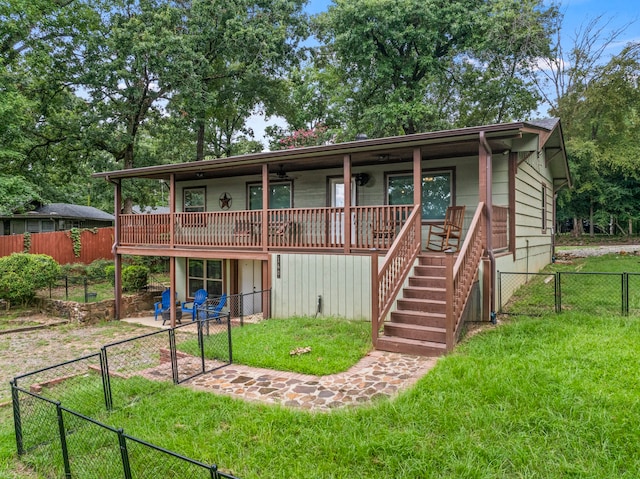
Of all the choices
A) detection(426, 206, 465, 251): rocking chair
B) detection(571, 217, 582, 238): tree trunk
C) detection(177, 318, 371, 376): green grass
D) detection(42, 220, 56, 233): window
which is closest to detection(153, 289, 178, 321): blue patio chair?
detection(177, 318, 371, 376): green grass

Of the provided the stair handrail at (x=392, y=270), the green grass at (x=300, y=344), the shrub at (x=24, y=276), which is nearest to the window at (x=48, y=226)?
the shrub at (x=24, y=276)

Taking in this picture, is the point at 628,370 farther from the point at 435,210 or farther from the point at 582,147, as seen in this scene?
the point at 582,147

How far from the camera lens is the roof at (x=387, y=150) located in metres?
6.90

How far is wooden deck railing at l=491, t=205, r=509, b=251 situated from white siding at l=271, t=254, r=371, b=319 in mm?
2387

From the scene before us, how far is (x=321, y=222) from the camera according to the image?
28.9 feet

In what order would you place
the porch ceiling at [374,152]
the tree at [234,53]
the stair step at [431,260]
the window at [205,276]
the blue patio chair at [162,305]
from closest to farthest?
the porch ceiling at [374,152] < the stair step at [431,260] < the blue patio chair at [162,305] < the window at [205,276] < the tree at [234,53]

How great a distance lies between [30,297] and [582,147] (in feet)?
88.7

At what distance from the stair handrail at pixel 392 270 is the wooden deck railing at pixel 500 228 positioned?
59.3 inches

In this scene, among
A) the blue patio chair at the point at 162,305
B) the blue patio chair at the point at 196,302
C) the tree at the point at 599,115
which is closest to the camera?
the blue patio chair at the point at 196,302

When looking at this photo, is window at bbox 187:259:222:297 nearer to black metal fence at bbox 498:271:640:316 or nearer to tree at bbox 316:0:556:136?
black metal fence at bbox 498:271:640:316

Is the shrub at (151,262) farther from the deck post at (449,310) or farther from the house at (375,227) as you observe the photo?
the deck post at (449,310)

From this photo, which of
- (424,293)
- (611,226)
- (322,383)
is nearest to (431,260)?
(424,293)

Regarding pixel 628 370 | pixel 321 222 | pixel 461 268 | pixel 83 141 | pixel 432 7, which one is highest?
pixel 432 7

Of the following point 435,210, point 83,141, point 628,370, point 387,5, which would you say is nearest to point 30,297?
point 83,141
